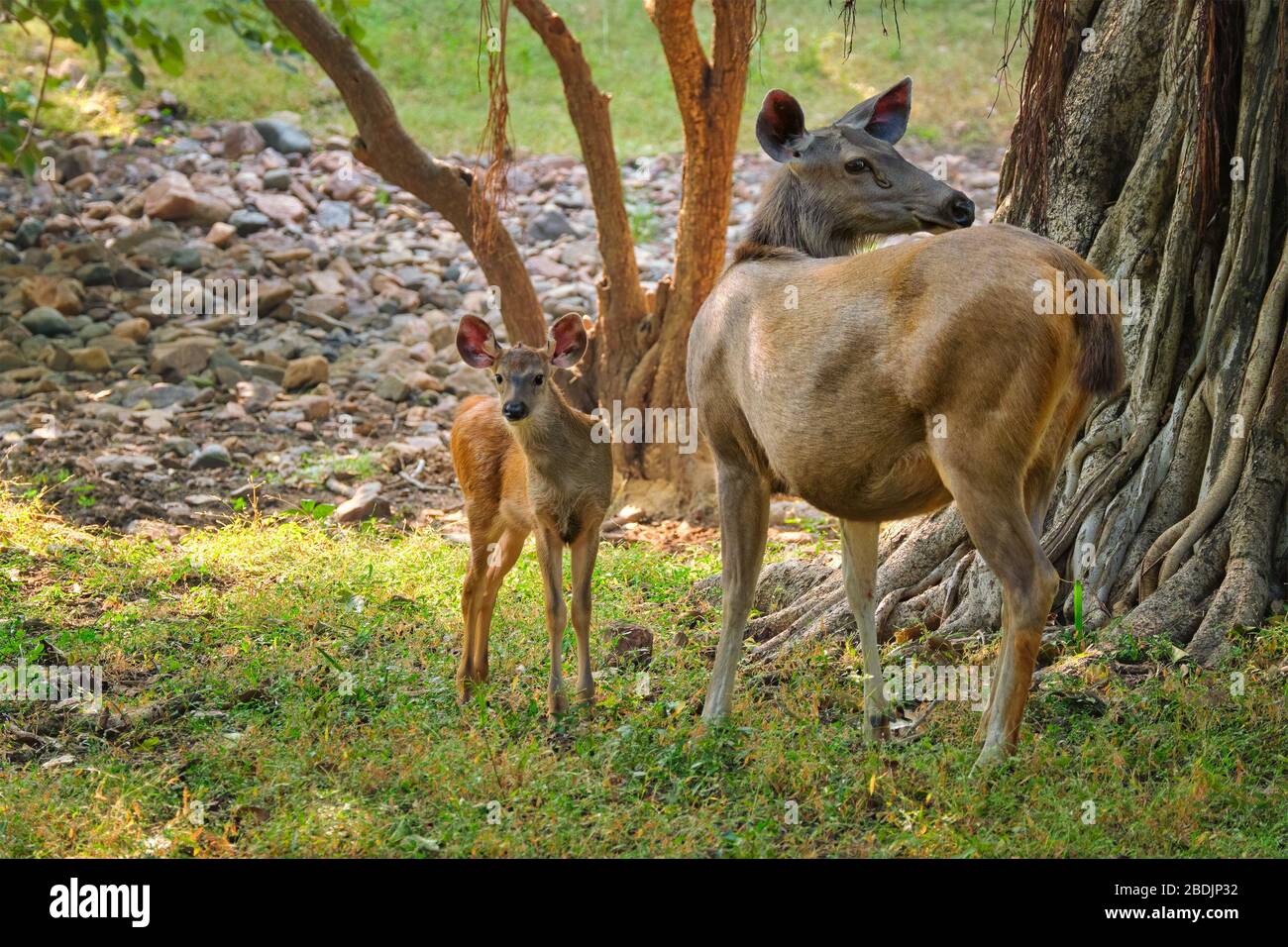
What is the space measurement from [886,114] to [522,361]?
2.01 metres

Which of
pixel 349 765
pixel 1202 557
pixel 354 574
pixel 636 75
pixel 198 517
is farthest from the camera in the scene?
pixel 636 75

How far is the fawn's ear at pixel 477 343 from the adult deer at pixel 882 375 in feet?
3.31

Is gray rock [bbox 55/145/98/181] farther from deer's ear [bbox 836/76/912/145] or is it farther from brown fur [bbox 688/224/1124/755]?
brown fur [bbox 688/224/1124/755]

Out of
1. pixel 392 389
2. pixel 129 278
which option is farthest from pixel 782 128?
pixel 129 278

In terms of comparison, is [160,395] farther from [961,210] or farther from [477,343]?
[961,210]

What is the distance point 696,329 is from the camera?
6199 mm

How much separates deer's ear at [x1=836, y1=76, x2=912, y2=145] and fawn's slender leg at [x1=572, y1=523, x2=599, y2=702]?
86.4 inches

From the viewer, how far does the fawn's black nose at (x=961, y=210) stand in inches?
235

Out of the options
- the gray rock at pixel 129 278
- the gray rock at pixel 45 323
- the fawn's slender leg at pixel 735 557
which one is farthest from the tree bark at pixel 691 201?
the gray rock at pixel 129 278

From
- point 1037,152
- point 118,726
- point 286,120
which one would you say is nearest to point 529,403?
point 118,726

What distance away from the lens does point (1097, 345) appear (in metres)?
4.95

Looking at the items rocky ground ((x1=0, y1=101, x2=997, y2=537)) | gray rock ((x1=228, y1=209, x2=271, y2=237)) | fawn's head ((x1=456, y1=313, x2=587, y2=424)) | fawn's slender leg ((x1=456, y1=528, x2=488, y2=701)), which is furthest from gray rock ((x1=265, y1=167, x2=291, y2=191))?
fawn's slender leg ((x1=456, y1=528, x2=488, y2=701))

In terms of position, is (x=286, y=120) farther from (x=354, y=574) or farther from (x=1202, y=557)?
(x=1202, y=557)

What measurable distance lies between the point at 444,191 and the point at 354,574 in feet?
10.3
